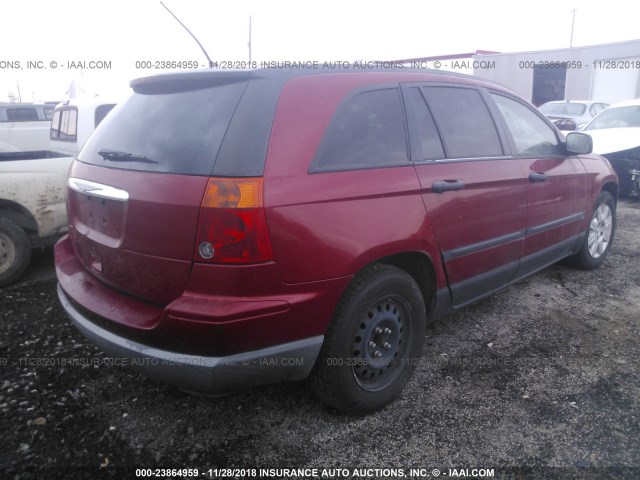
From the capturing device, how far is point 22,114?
38.3 ft

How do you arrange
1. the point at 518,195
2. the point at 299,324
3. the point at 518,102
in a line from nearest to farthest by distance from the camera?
the point at 299,324 → the point at 518,195 → the point at 518,102

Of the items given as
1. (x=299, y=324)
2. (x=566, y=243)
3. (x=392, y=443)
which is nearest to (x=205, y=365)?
(x=299, y=324)

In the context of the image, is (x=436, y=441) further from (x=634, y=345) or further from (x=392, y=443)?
(x=634, y=345)

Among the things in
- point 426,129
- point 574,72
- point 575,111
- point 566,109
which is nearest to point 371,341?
point 426,129

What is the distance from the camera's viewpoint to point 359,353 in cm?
238

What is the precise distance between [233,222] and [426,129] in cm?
134

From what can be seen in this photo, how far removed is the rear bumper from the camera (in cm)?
194

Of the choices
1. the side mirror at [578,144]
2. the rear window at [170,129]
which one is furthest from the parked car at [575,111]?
the rear window at [170,129]

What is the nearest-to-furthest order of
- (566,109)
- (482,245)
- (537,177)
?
(482,245), (537,177), (566,109)

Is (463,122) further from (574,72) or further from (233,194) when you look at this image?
(574,72)

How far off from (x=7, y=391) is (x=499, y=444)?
258 cm

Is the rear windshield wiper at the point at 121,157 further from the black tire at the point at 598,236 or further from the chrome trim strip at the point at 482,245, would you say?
the black tire at the point at 598,236

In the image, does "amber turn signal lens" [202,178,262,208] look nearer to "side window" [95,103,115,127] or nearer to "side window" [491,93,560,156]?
"side window" [491,93,560,156]

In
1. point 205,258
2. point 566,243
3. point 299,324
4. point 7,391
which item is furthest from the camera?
point 566,243
